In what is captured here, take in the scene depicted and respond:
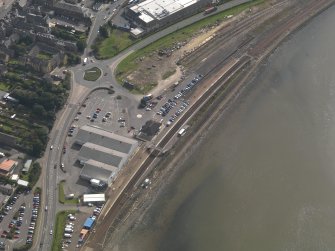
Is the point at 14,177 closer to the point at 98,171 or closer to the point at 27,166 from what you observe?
the point at 27,166

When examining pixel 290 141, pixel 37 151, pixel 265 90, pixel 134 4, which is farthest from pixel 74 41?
pixel 290 141

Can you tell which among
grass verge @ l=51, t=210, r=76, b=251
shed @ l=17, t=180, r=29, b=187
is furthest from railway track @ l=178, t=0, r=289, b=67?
grass verge @ l=51, t=210, r=76, b=251

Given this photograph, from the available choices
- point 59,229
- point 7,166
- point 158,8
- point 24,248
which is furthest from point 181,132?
point 158,8

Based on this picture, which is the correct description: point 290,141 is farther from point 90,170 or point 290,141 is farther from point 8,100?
→ point 8,100

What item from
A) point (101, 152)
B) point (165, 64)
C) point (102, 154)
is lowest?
point (102, 154)

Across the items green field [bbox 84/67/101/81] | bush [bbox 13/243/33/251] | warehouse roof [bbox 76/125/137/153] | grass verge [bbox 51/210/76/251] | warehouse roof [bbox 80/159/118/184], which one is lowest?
bush [bbox 13/243/33/251]

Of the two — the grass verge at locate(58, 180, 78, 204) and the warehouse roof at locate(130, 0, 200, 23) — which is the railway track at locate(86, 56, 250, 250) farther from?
the warehouse roof at locate(130, 0, 200, 23)
